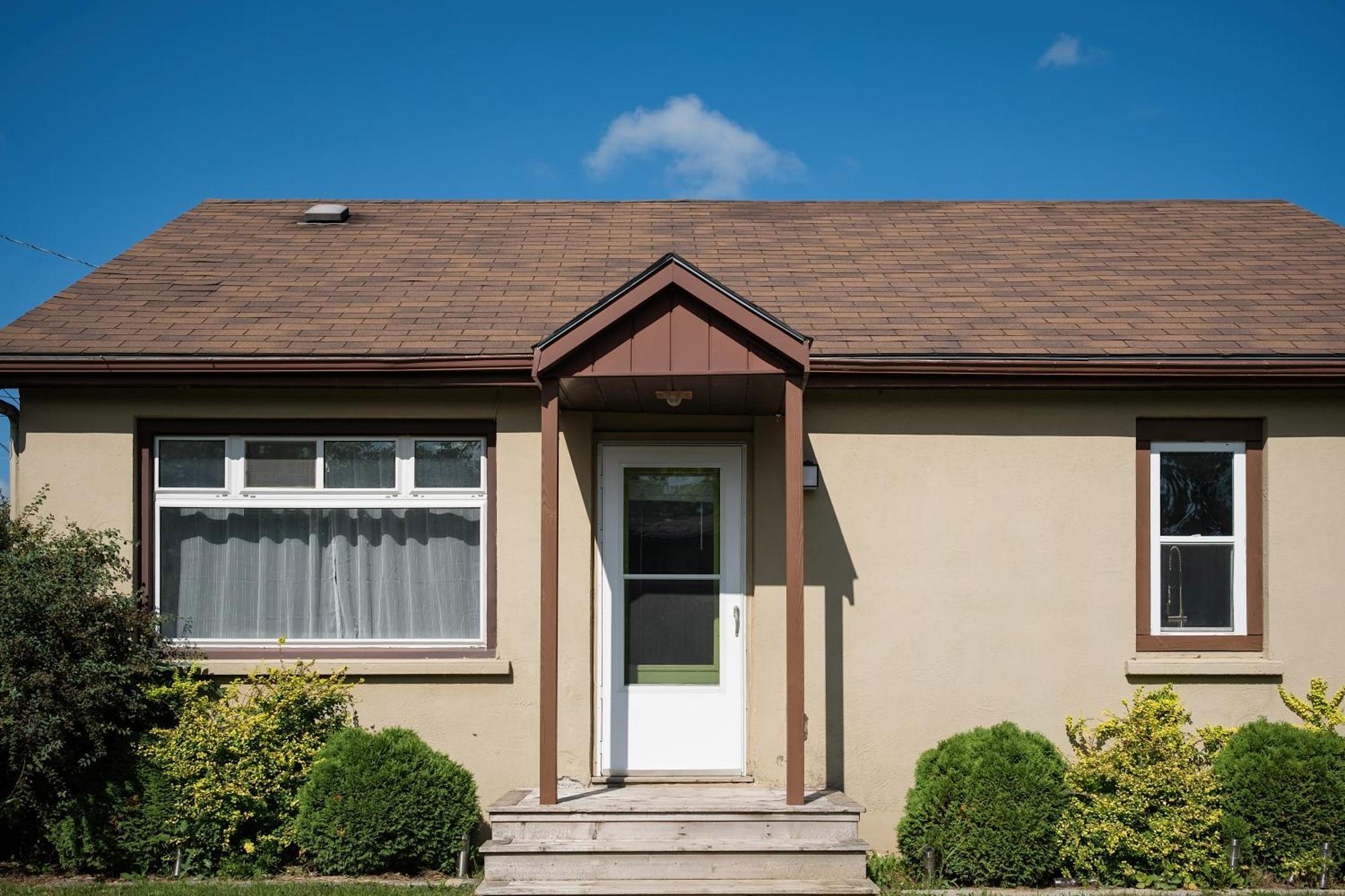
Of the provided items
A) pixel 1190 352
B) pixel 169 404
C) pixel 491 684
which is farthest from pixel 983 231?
pixel 169 404

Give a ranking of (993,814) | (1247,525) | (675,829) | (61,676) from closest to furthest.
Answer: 1. (675,829)
2. (61,676)
3. (993,814)
4. (1247,525)

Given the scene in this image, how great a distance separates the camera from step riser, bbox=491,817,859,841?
649 cm

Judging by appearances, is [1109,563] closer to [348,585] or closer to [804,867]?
[804,867]

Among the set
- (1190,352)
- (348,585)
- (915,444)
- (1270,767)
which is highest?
(1190,352)

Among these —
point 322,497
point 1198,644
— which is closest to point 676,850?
point 322,497

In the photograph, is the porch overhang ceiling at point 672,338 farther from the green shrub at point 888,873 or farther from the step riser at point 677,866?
the green shrub at point 888,873

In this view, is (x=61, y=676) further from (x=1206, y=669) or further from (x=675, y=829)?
(x=1206, y=669)

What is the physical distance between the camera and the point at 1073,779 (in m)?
6.98

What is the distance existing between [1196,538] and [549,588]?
467 centimetres

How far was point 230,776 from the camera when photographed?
6.86m

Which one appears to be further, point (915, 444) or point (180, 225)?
point (180, 225)

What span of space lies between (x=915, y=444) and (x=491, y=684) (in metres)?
3.44

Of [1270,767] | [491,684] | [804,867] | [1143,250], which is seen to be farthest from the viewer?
[1143,250]

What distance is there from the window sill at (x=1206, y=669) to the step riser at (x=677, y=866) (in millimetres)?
2621
